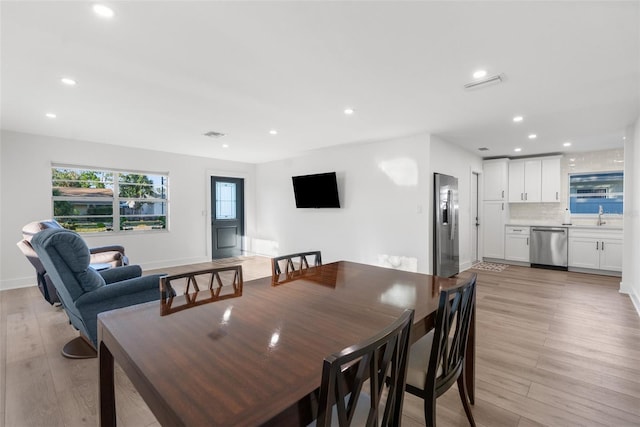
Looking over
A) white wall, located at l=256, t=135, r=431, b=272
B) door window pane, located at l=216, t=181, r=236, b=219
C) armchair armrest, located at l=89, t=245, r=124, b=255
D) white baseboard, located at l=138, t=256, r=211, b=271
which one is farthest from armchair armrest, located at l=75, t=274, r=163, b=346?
door window pane, located at l=216, t=181, r=236, b=219

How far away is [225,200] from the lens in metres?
7.34

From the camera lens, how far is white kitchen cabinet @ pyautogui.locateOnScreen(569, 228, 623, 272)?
5234mm

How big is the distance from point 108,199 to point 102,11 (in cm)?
458

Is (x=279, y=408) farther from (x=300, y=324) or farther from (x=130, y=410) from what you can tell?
(x=130, y=410)

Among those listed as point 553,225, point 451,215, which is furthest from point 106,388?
point 553,225

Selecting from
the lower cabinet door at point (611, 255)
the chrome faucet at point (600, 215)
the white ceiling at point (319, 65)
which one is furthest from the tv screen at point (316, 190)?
the chrome faucet at point (600, 215)

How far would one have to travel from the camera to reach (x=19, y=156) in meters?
4.58

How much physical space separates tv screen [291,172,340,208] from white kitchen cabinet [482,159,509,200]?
3.55m

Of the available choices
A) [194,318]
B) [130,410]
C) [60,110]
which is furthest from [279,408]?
[60,110]

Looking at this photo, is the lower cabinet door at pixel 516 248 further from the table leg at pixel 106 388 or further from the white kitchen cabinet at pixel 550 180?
the table leg at pixel 106 388

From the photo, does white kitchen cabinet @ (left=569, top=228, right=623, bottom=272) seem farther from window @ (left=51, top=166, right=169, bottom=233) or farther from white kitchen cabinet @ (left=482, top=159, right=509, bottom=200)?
window @ (left=51, top=166, right=169, bottom=233)

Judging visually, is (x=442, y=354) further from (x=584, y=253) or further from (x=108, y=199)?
(x=108, y=199)

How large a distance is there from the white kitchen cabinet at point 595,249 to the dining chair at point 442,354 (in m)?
5.60

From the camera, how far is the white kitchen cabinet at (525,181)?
247 inches
